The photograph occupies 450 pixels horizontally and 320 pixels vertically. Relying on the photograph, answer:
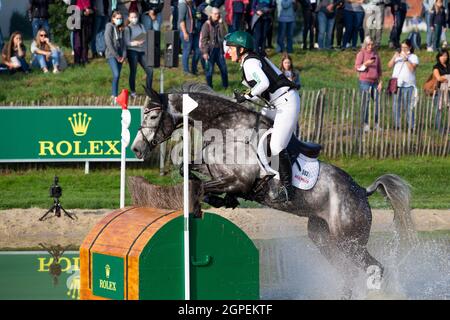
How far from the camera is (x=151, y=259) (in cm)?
997

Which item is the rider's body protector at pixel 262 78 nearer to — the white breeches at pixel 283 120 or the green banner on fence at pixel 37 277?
the white breeches at pixel 283 120

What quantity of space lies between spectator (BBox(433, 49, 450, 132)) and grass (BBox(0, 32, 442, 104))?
278cm

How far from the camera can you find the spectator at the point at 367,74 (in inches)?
877

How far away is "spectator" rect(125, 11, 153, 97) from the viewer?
73.9ft

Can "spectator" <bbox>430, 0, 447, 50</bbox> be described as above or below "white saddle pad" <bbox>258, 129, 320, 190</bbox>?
above

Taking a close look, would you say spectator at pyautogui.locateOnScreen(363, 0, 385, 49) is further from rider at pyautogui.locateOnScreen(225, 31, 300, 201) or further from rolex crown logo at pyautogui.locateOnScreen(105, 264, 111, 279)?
rolex crown logo at pyautogui.locateOnScreen(105, 264, 111, 279)

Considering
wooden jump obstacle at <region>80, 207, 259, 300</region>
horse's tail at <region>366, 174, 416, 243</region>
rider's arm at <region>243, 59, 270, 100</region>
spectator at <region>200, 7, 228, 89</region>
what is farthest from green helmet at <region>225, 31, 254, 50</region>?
spectator at <region>200, 7, 228, 89</region>

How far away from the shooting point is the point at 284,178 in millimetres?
11812

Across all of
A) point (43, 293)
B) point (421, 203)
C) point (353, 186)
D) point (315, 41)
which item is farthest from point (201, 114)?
point (315, 41)

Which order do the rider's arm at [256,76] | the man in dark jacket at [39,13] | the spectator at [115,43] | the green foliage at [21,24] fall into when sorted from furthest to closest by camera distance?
the green foliage at [21,24], the man in dark jacket at [39,13], the spectator at [115,43], the rider's arm at [256,76]

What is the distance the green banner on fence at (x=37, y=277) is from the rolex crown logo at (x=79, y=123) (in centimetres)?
509

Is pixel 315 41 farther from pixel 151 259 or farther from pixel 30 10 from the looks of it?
pixel 151 259

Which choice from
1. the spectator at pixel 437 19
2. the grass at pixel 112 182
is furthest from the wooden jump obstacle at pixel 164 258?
the spectator at pixel 437 19
